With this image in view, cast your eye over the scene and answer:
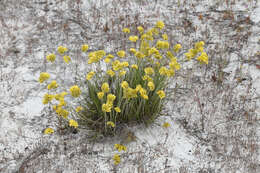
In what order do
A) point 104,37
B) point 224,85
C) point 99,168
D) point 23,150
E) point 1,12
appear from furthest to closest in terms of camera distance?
point 1,12, point 104,37, point 224,85, point 23,150, point 99,168

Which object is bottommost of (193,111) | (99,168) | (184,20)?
(99,168)

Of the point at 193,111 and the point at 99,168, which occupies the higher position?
the point at 193,111

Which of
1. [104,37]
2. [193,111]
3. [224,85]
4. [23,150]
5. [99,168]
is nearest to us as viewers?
[99,168]

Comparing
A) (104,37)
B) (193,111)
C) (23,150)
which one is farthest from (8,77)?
(193,111)

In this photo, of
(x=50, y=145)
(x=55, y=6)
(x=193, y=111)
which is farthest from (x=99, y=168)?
(x=55, y=6)

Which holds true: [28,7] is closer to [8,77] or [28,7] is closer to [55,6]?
[55,6]

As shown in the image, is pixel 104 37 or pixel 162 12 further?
pixel 162 12

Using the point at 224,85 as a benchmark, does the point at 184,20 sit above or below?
above

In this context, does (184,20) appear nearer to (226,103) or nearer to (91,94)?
(226,103)

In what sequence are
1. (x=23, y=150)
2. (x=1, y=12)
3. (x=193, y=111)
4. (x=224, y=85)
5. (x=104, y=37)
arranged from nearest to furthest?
(x=23, y=150), (x=193, y=111), (x=224, y=85), (x=104, y=37), (x=1, y=12)
